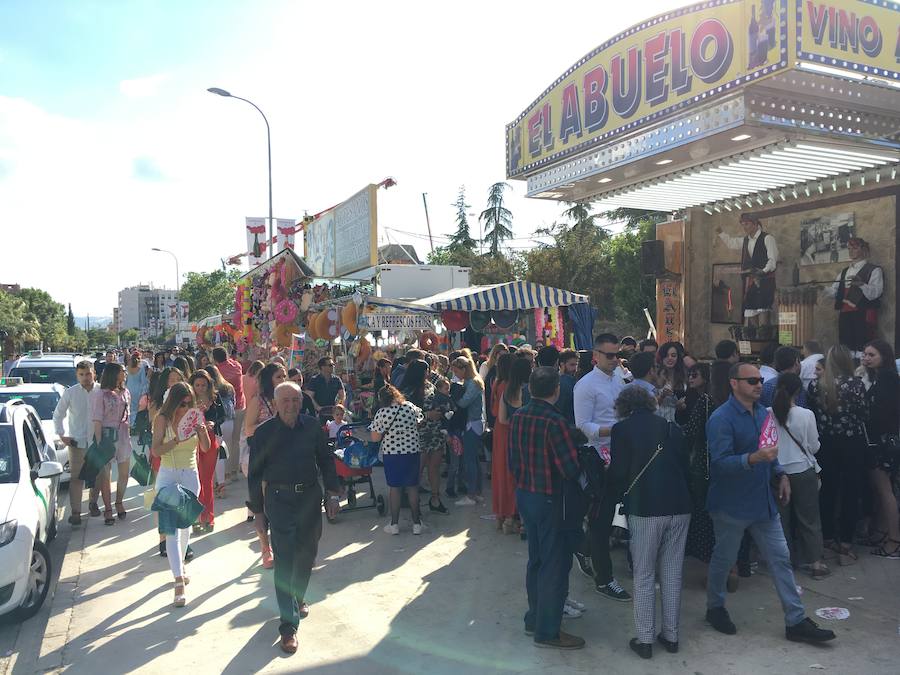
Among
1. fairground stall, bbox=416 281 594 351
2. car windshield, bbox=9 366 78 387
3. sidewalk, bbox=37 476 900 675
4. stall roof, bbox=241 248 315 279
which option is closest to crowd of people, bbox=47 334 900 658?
sidewalk, bbox=37 476 900 675

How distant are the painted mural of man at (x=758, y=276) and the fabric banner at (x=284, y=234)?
15852 millimetres

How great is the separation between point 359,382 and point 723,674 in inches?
388

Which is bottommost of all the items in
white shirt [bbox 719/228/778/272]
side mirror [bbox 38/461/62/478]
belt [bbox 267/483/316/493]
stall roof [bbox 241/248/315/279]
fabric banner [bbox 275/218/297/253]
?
side mirror [bbox 38/461/62/478]

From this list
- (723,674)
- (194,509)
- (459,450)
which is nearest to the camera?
(723,674)

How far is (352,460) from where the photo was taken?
7.45 m

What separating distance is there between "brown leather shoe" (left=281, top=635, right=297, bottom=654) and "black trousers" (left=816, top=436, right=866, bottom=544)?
4.69 meters

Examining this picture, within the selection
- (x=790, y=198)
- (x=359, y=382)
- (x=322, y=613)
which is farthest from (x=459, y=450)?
(x=790, y=198)

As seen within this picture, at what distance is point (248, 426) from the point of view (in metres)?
7.03

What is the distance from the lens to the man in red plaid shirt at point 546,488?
4.32 m

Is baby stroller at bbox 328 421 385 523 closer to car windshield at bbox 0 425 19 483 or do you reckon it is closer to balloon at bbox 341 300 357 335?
car windshield at bbox 0 425 19 483

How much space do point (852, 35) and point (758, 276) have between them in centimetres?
475

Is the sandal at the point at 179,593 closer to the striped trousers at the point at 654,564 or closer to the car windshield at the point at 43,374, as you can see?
the striped trousers at the point at 654,564

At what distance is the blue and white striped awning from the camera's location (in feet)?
43.0

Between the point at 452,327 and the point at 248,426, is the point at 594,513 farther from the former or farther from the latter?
the point at 452,327
